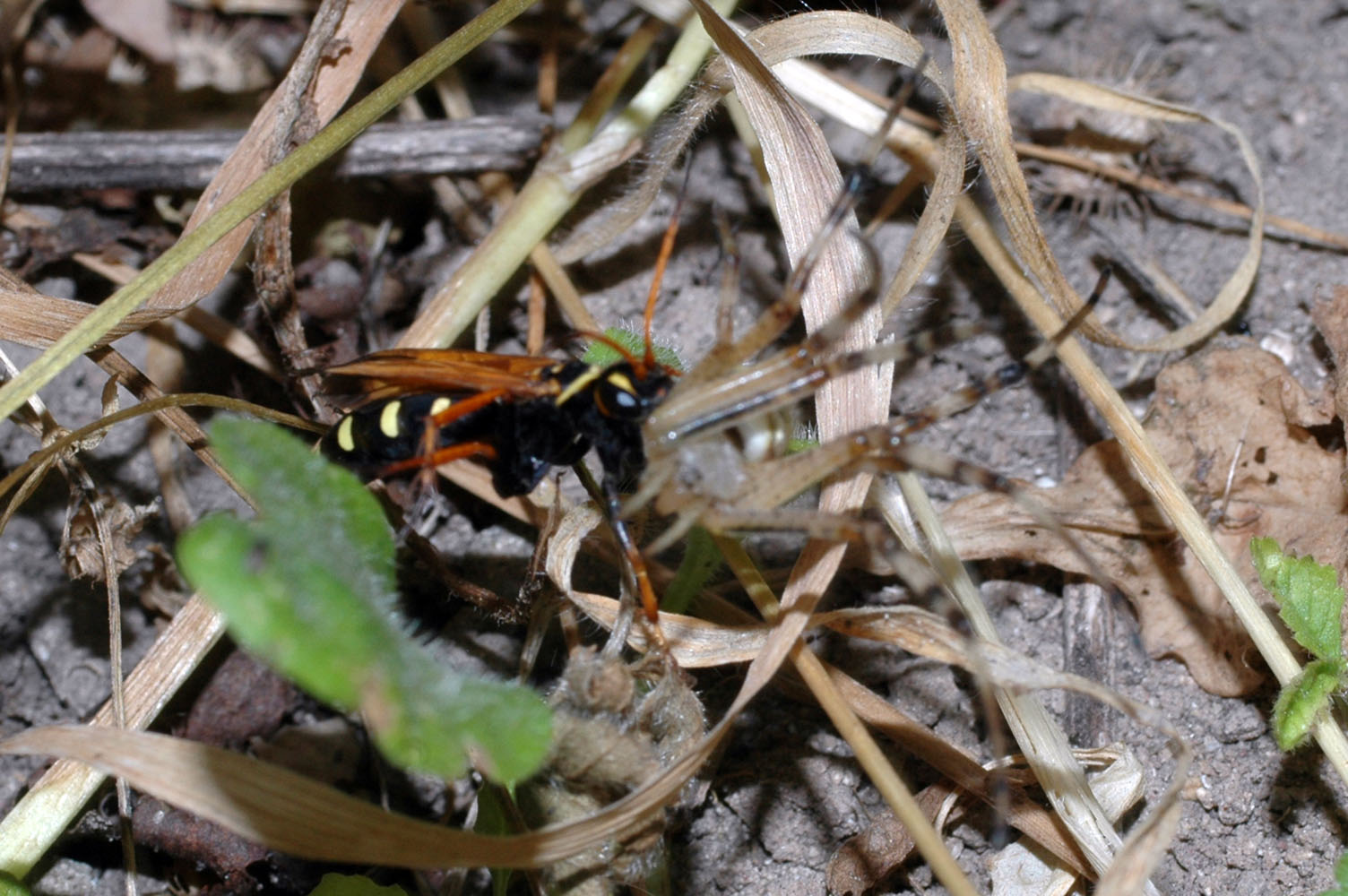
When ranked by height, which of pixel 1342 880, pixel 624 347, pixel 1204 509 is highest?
pixel 624 347

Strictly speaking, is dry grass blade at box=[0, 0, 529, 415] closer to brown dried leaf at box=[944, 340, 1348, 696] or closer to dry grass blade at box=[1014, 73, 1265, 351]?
dry grass blade at box=[1014, 73, 1265, 351]

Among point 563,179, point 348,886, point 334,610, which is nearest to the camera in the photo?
point 334,610

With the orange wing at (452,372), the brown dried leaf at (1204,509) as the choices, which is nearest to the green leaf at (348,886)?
the orange wing at (452,372)

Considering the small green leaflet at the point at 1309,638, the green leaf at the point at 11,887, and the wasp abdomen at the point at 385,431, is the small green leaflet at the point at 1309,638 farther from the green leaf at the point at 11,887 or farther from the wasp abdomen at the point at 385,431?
the green leaf at the point at 11,887

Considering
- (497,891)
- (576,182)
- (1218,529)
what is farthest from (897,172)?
(497,891)

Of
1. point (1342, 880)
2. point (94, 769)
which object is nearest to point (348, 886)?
point (94, 769)

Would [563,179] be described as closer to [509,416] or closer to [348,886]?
[509,416]

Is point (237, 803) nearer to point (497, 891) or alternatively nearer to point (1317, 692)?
point (497, 891)
